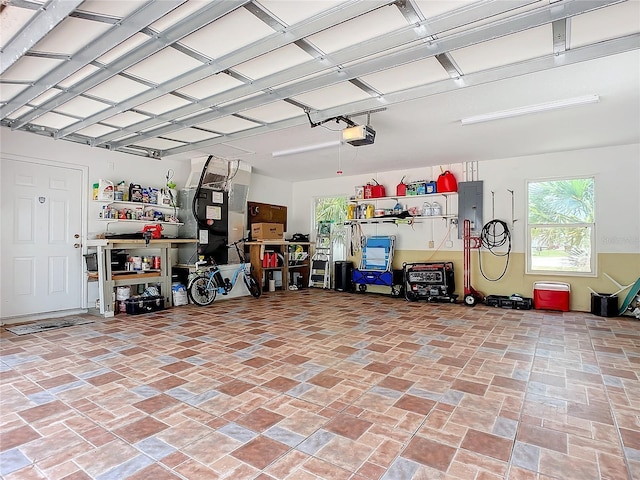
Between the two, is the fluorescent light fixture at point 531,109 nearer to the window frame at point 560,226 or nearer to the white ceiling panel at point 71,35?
the window frame at point 560,226

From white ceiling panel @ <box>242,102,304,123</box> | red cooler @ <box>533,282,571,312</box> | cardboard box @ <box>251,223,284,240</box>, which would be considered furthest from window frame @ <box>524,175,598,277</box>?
cardboard box @ <box>251,223,284,240</box>

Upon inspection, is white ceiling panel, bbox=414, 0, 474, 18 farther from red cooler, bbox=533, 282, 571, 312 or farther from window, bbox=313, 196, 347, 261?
window, bbox=313, 196, 347, 261

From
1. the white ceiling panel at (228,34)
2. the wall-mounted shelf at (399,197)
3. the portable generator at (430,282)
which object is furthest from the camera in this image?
the wall-mounted shelf at (399,197)

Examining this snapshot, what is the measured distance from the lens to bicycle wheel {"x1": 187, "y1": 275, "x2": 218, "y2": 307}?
6.40 m

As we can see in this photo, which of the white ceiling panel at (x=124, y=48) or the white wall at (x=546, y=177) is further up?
the white ceiling panel at (x=124, y=48)

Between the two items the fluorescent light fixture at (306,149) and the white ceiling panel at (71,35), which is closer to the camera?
the white ceiling panel at (71,35)

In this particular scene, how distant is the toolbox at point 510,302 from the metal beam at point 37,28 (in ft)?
22.9

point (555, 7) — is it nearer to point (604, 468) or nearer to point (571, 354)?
point (604, 468)

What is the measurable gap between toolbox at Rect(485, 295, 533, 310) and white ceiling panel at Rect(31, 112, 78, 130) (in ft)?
23.9

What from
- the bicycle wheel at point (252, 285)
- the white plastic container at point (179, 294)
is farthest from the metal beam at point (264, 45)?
the bicycle wheel at point (252, 285)

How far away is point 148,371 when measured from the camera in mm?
3229

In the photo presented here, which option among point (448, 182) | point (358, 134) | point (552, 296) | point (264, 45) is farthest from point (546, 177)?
point (264, 45)

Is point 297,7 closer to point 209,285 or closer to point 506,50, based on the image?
point 506,50

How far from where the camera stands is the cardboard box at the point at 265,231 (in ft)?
26.4
